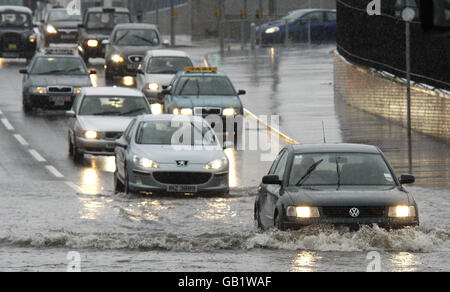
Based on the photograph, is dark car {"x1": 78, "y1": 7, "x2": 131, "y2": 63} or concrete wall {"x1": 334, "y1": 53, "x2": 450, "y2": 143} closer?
concrete wall {"x1": 334, "y1": 53, "x2": 450, "y2": 143}

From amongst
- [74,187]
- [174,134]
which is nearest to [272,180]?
[174,134]

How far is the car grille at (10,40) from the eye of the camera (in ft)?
172

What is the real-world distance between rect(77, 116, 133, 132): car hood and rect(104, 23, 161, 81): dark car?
1689 centimetres

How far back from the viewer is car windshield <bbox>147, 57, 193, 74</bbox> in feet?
135

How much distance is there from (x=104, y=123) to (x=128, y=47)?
18062mm

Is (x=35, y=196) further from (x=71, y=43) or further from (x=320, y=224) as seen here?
(x=71, y=43)

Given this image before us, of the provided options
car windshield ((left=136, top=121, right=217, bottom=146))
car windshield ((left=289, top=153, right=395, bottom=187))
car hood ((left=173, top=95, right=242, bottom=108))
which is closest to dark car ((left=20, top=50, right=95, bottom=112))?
car hood ((left=173, top=95, right=242, bottom=108))

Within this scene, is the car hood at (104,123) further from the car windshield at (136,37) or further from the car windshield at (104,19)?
the car windshield at (104,19)

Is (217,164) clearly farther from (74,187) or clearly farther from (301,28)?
(301,28)

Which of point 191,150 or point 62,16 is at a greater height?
point 191,150

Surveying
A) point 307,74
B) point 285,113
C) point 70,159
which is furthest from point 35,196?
point 307,74

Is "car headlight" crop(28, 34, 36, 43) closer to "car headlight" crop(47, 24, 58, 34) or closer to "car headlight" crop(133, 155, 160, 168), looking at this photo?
"car headlight" crop(47, 24, 58, 34)

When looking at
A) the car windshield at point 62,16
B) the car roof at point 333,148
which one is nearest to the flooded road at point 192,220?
the car roof at point 333,148

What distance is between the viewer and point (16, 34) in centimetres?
5228
